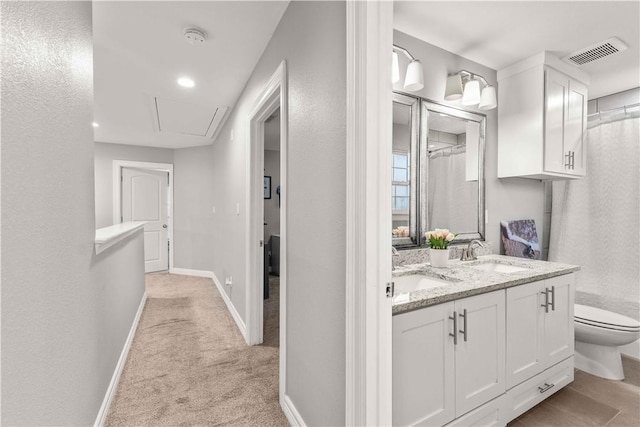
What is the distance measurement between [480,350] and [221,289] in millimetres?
3452

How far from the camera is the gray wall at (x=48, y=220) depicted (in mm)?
706

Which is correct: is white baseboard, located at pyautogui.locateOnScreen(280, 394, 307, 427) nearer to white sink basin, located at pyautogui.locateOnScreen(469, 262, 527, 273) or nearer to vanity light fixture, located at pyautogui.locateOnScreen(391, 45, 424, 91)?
white sink basin, located at pyautogui.locateOnScreen(469, 262, 527, 273)

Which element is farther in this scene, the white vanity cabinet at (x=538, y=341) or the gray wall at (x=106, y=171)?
the gray wall at (x=106, y=171)

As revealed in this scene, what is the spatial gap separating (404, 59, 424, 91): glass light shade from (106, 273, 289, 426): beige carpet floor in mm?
2168

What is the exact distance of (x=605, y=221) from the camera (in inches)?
101

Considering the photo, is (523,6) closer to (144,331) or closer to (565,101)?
(565,101)

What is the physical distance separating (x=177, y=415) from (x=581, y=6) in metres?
3.34

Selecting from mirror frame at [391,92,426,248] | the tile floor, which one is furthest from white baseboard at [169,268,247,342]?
the tile floor

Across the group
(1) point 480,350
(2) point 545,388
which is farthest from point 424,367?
(2) point 545,388

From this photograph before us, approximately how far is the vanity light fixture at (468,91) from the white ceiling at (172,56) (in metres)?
1.28

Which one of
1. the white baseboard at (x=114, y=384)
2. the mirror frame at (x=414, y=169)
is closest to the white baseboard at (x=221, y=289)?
the white baseboard at (x=114, y=384)

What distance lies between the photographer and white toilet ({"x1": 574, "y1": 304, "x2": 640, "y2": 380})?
1.96 m

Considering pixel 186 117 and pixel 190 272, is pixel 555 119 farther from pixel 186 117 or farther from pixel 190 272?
pixel 190 272

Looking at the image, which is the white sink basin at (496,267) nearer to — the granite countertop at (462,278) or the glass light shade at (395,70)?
the granite countertop at (462,278)
